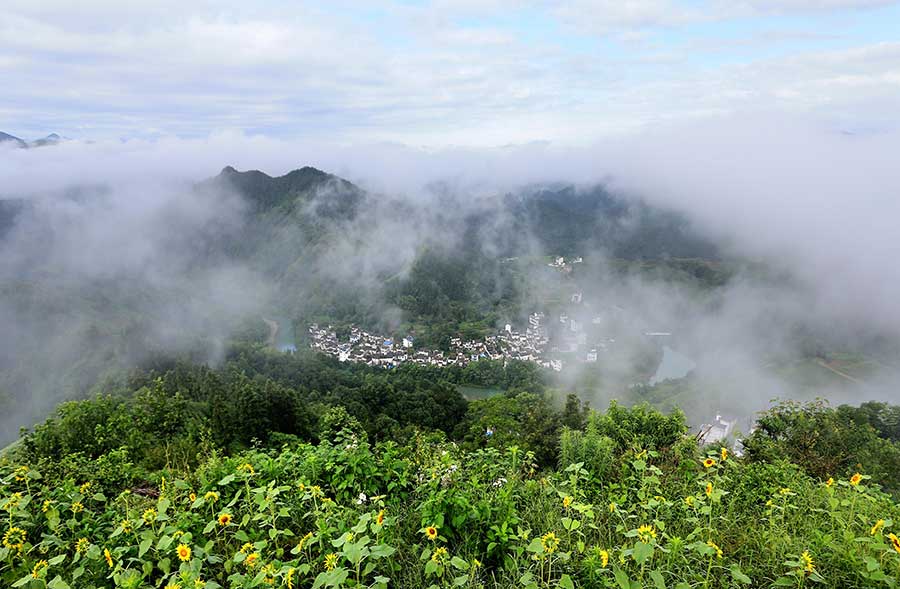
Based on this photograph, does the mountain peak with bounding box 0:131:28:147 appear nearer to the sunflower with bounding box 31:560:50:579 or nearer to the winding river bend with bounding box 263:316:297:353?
the winding river bend with bounding box 263:316:297:353

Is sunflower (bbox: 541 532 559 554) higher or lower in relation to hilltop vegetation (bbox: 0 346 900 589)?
higher

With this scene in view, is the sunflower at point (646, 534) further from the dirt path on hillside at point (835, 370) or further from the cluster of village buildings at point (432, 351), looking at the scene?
the dirt path on hillside at point (835, 370)

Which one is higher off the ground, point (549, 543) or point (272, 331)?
point (549, 543)

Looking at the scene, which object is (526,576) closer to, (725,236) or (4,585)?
(4,585)

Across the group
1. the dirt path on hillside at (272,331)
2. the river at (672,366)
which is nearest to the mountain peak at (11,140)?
the dirt path on hillside at (272,331)

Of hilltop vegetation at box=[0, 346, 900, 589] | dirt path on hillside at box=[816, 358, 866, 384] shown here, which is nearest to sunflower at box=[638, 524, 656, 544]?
hilltop vegetation at box=[0, 346, 900, 589]

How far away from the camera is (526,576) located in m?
2.15

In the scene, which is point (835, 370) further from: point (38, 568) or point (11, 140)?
point (11, 140)

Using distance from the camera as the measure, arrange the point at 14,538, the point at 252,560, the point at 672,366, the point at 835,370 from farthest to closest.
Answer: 1. the point at 672,366
2. the point at 835,370
3. the point at 14,538
4. the point at 252,560

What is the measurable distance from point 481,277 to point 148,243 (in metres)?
70.2

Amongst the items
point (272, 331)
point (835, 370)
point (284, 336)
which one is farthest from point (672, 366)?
point (272, 331)

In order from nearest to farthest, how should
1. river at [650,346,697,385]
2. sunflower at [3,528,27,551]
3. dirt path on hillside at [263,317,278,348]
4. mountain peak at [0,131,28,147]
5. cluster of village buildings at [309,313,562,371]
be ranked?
sunflower at [3,528,27,551], river at [650,346,697,385], cluster of village buildings at [309,313,562,371], dirt path on hillside at [263,317,278,348], mountain peak at [0,131,28,147]

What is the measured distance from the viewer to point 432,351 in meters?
54.9

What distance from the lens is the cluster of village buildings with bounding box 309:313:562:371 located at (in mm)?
50969
